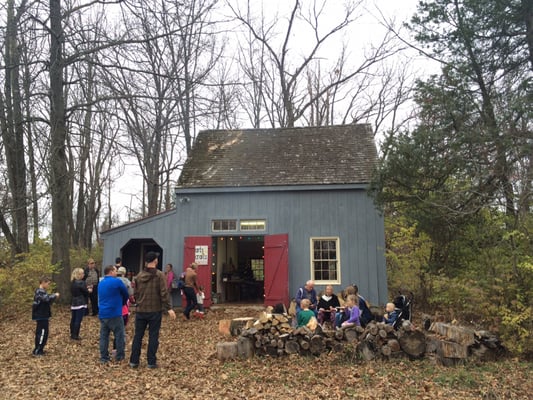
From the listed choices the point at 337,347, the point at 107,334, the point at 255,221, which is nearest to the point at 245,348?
the point at 337,347

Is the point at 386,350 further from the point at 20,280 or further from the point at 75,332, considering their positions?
the point at 20,280

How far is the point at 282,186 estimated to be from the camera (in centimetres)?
1288

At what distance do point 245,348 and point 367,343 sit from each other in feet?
6.90

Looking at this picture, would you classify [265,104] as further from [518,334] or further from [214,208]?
[518,334]

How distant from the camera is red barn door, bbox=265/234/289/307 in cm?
1226

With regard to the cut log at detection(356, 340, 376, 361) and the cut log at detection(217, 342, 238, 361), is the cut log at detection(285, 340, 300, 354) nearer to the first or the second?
the cut log at detection(217, 342, 238, 361)

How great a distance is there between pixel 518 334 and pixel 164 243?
10.1 meters

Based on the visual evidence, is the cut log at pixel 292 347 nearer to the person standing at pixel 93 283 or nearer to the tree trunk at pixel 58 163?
the person standing at pixel 93 283

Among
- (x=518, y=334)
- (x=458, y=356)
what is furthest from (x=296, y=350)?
(x=518, y=334)

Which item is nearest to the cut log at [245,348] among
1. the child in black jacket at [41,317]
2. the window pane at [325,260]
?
the child in black jacket at [41,317]

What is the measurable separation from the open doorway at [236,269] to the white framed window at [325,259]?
9.48 ft

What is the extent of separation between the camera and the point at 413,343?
6.81 metres

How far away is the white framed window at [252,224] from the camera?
42.5 ft

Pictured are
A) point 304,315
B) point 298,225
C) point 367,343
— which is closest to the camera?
point 367,343
